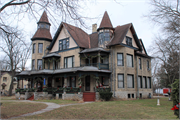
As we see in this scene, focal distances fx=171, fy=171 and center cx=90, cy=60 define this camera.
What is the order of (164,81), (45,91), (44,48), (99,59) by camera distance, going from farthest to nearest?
(164,81), (44,48), (45,91), (99,59)

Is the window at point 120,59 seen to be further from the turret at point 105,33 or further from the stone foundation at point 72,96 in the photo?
the stone foundation at point 72,96

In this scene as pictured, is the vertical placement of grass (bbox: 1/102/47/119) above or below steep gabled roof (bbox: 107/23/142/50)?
below

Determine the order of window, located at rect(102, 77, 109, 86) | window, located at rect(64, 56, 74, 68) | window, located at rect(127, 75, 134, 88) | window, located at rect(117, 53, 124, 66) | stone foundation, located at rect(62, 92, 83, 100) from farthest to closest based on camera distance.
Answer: window, located at rect(64, 56, 74, 68)
window, located at rect(127, 75, 134, 88)
window, located at rect(102, 77, 109, 86)
window, located at rect(117, 53, 124, 66)
stone foundation, located at rect(62, 92, 83, 100)

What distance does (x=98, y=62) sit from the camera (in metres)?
25.0

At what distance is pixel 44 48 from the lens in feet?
98.9

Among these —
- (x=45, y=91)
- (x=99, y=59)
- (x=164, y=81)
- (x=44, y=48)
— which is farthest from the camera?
(x=164, y=81)

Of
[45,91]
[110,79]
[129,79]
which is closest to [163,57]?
[129,79]

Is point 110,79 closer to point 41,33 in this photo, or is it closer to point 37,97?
point 37,97

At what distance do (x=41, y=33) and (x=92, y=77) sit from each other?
42.2 ft

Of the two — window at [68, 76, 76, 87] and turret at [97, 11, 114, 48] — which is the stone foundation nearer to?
window at [68, 76, 76, 87]

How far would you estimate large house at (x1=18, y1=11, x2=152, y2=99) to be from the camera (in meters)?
23.9

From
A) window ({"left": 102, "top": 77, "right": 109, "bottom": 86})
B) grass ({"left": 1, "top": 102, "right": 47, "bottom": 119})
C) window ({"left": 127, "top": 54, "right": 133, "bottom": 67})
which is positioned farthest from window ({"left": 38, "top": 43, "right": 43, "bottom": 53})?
grass ({"left": 1, "top": 102, "right": 47, "bottom": 119})

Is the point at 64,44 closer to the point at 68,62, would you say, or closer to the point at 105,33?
the point at 68,62

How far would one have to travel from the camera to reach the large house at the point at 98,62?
2388 centimetres
